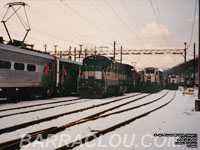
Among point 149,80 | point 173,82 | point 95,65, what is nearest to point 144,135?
point 95,65

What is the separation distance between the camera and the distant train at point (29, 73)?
10.8 m

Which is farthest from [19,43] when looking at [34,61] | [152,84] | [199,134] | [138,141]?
[152,84]

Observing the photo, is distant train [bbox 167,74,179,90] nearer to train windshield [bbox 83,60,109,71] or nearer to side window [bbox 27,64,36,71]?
train windshield [bbox 83,60,109,71]

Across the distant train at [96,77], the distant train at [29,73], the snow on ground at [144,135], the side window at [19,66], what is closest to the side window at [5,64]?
the distant train at [29,73]

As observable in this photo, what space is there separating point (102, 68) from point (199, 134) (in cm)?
1080

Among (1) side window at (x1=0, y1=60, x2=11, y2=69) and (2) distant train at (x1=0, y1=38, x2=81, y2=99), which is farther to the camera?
(2) distant train at (x1=0, y1=38, x2=81, y2=99)

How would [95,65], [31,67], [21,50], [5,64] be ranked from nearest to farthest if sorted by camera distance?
[5,64]
[21,50]
[31,67]
[95,65]

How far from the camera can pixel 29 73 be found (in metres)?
12.5

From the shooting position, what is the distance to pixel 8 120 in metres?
6.84

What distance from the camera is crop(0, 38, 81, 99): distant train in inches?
425

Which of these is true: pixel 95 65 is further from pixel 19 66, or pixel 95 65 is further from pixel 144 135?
pixel 144 135

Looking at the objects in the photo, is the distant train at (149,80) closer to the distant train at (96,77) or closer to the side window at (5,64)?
the distant train at (96,77)

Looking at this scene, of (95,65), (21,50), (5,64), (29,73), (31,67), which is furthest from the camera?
(95,65)

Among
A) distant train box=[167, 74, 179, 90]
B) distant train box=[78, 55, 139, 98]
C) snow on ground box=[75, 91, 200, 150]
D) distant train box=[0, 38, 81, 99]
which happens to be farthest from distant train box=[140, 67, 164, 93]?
snow on ground box=[75, 91, 200, 150]
